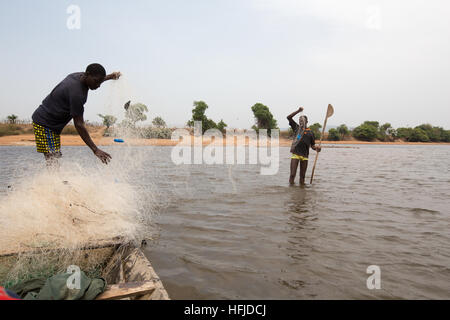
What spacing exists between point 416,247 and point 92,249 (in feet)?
13.5

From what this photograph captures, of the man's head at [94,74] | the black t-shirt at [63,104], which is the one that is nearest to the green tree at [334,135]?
the man's head at [94,74]

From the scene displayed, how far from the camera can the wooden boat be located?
7.04ft

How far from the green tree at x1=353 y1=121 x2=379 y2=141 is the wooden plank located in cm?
7879

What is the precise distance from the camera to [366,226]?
190 inches

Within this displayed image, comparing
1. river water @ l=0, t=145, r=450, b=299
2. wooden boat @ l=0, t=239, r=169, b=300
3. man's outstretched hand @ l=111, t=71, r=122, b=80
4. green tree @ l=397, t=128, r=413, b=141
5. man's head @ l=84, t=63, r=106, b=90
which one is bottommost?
river water @ l=0, t=145, r=450, b=299

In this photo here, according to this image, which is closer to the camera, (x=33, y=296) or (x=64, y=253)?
(x=33, y=296)

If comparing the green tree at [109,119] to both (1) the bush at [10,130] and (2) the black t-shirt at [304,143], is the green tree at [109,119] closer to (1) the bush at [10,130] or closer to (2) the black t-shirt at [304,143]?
(2) the black t-shirt at [304,143]

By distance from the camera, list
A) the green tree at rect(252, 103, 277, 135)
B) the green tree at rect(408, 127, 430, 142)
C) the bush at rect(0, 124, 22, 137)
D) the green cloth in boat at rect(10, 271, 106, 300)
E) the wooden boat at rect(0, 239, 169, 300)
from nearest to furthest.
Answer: the green cloth in boat at rect(10, 271, 106, 300)
the wooden boat at rect(0, 239, 169, 300)
the bush at rect(0, 124, 22, 137)
the green tree at rect(252, 103, 277, 135)
the green tree at rect(408, 127, 430, 142)

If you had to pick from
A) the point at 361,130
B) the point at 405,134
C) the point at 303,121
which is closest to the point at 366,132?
the point at 361,130

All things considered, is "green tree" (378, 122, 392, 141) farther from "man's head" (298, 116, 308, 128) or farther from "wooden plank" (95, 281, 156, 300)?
"wooden plank" (95, 281, 156, 300)

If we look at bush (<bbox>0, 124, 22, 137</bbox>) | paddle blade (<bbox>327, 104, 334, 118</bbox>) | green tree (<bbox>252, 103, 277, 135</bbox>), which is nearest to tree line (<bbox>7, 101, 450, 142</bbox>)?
green tree (<bbox>252, 103, 277, 135</bbox>)

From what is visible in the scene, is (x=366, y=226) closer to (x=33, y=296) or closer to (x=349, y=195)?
(x=349, y=195)
